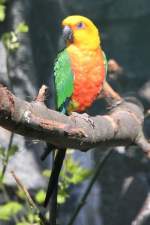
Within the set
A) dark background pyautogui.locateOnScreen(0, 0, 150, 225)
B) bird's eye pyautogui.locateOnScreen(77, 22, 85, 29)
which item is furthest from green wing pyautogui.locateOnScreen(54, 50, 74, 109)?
dark background pyautogui.locateOnScreen(0, 0, 150, 225)

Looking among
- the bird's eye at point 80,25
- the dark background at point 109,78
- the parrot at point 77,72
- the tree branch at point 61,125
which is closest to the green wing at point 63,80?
the parrot at point 77,72

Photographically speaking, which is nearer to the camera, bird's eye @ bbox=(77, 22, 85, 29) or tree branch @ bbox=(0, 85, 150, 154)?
tree branch @ bbox=(0, 85, 150, 154)

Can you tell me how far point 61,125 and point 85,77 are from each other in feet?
2.53

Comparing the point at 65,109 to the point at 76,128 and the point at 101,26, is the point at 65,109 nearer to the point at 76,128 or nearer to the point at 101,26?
the point at 76,128

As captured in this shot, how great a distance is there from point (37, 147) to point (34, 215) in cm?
112

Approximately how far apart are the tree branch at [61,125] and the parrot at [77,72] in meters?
0.26

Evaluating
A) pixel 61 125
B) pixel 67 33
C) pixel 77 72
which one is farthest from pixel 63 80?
pixel 61 125

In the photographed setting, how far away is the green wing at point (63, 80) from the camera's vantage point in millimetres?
1858

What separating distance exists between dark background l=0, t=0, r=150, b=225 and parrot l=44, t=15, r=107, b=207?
78cm

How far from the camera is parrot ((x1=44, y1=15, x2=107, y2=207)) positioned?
186 centimetres

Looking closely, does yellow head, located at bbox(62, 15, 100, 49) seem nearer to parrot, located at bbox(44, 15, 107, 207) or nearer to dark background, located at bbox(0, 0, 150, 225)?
parrot, located at bbox(44, 15, 107, 207)

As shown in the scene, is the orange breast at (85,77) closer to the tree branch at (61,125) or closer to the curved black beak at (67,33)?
the curved black beak at (67,33)

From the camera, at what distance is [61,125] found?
1108 mm

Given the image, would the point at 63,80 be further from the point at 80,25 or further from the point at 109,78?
the point at 109,78
